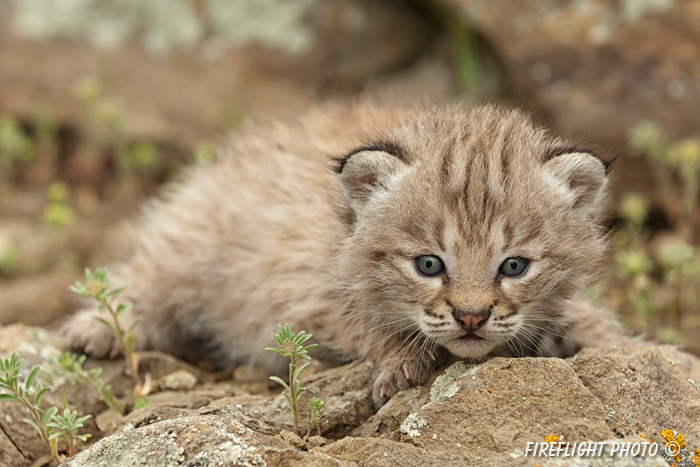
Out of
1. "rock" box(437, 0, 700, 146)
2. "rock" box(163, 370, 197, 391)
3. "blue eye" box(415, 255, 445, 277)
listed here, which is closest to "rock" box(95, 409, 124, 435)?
"rock" box(163, 370, 197, 391)

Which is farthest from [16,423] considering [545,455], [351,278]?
[545,455]

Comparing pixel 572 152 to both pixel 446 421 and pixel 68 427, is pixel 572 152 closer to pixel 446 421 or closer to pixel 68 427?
pixel 446 421

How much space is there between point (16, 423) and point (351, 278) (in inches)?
75.2

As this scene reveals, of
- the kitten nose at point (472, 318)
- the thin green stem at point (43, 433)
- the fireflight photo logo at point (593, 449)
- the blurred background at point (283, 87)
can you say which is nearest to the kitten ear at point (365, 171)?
the kitten nose at point (472, 318)

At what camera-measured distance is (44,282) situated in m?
6.00

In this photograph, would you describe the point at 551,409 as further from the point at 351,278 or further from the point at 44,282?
the point at 44,282

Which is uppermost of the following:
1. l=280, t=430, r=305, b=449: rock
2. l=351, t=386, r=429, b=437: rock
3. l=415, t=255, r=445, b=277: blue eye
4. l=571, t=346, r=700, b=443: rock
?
l=415, t=255, r=445, b=277: blue eye

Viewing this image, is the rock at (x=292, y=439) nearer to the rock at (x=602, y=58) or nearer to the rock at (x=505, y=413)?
the rock at (x=505, y=413)

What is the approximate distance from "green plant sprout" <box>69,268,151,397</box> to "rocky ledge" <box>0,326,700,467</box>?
0.38 metres

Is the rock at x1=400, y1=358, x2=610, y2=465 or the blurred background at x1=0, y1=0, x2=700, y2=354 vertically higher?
the blurred background at x1=0, y1=0, x2=700, y2=354

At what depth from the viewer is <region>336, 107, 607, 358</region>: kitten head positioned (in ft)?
11.6

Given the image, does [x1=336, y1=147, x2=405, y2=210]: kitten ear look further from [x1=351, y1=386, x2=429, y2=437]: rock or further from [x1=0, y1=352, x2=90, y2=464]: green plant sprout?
[x1=0, y1=352, x2=90, y2=464]: green plant sprout

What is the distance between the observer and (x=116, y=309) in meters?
4.37

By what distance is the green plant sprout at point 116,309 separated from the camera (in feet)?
13.2
